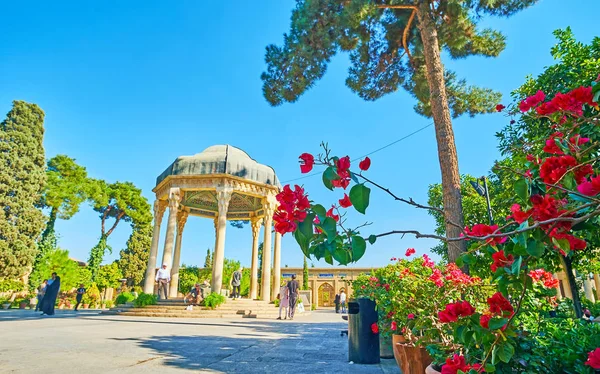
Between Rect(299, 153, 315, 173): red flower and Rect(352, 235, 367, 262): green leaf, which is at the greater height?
Rect(299, 153, 315, 173): red flower

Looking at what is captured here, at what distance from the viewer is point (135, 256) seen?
33.5 m

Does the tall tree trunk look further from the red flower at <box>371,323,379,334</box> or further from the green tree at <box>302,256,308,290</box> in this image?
the green tree at <box>302,256,308,290</box>

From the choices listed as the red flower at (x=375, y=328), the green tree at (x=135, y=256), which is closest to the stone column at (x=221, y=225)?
the red flower at (x=375, y=328)

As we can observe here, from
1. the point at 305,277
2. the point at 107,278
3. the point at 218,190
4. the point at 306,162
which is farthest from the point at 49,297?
the point at 305,277

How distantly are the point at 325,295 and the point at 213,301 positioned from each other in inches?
1132

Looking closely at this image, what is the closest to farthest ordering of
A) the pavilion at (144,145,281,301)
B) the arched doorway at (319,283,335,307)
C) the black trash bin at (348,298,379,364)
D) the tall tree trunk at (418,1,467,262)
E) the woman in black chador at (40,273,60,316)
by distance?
1. the black trash bin at (348,298,379,364)
2. the tall tree trunk at (418,1,467,262)
3. the woman in black chador at (40,273,60,316)
4. the pavilion at (144,145,281,301)
5. the arched doorway at (319,283,335,307)

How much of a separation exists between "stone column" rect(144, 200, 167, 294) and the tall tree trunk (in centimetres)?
1315

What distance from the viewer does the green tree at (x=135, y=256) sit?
33.0 m

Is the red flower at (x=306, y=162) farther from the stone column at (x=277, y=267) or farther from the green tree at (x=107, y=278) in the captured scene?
the green tree at (x=107, y=278)

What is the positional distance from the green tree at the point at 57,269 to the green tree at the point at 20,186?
0.71 meters

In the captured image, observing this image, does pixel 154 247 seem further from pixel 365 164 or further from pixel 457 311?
pixel 457 311

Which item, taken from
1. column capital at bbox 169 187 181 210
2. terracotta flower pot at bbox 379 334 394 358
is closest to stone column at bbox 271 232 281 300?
column capital at bbox 169 187 181 210

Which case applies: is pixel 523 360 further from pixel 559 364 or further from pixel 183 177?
pixel 183 177

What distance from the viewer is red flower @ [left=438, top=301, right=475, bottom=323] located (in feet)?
4.82
